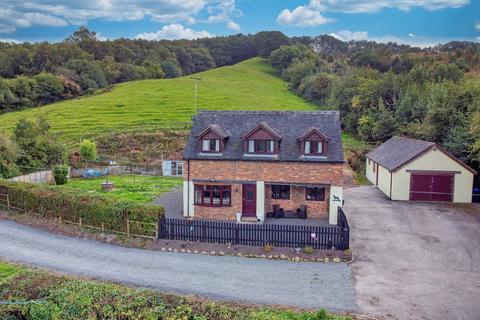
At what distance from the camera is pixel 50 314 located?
14062 mm

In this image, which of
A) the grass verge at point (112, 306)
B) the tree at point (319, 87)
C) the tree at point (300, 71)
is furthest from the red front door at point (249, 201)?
the tree at point (300, 71)

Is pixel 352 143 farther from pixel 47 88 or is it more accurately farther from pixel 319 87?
pixel 47 88

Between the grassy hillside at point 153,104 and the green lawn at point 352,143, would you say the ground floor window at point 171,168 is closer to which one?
the grassy hillside at point 153,104

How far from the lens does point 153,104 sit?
259ft

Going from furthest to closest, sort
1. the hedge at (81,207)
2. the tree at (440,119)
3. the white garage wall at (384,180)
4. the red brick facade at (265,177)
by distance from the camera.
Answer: the tree at (440,119)
the white garage wall at (384,180)
the red brick facade at (265,177)
the hedge at (81,207)

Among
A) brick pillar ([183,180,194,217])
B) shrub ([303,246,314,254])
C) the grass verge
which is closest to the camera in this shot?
the grass verge

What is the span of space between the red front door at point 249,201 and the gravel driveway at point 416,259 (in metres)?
6.33

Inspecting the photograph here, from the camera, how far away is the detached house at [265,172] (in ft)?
86.3

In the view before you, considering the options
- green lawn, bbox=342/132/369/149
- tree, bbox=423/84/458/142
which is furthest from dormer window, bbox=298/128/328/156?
green lawn, bbox=342/132/369/149

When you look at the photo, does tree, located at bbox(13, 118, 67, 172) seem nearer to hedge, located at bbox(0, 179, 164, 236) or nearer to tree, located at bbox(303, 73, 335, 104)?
hedge, located at bbox(0, 179, 164, 236)

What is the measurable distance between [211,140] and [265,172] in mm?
4194

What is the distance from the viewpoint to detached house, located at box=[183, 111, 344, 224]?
86.3 feet

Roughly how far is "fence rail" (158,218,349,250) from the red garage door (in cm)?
1463

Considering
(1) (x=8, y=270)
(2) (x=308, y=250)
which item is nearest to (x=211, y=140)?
(2) (x=308, y=250)
